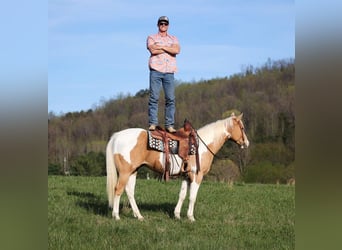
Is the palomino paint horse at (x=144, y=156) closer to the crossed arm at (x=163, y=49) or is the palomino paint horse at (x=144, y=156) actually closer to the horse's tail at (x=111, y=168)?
the horse's tail at (x=111, y=168)

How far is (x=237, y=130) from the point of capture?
6.72 metres

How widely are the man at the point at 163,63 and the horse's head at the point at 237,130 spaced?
1304 millimetres

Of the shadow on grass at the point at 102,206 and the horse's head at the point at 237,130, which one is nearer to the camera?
the horse's head at the point at 237,130

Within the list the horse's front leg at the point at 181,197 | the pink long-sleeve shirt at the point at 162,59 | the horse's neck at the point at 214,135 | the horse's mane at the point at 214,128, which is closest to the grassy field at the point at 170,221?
the horse's front leg at the point at 181,197

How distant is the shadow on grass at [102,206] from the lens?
23.1ft

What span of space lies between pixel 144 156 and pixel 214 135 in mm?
1184

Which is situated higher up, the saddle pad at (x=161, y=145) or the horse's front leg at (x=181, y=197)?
the saddle pad at (x=161, y=145)

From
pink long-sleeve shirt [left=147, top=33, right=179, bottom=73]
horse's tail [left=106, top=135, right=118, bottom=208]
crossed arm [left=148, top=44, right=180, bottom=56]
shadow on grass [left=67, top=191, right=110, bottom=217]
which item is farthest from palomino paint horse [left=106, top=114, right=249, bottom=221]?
crossed arm [left=148, top=44, right=180, bottom=56]

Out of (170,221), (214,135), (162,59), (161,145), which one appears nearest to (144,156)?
(161,145)

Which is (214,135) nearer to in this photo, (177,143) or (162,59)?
(177,143)

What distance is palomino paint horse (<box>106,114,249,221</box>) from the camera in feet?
20.6
